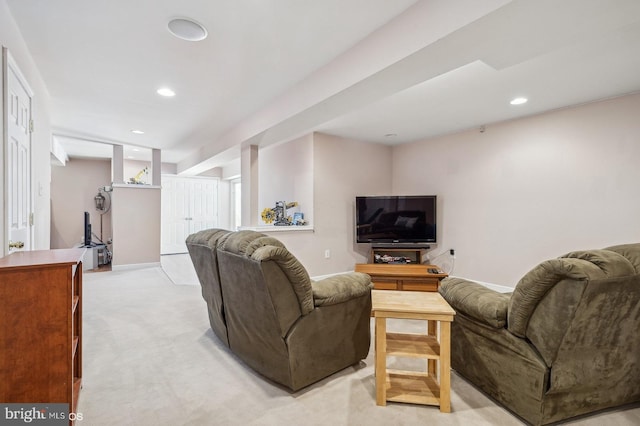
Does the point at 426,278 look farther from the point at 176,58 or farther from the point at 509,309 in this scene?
the point at 176,58

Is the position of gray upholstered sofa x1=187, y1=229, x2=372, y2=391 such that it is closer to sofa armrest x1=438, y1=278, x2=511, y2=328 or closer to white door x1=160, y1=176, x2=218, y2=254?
sofa armrest x1=438, y1=278, x2=511, y2=328

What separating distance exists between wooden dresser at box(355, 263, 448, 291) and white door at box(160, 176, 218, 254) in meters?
5.47

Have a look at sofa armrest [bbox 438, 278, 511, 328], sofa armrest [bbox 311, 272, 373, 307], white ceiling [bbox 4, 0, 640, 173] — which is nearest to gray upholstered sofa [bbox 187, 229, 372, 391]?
sofa armrest [bbox 311, 272, 373, 307]

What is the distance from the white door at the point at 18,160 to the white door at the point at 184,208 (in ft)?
18.2

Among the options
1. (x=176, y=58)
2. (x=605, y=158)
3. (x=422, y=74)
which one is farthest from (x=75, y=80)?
(x=605, y=158)

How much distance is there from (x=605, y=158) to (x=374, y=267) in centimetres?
288

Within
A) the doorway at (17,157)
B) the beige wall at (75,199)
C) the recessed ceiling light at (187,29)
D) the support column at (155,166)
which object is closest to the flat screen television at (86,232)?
the beige wall at (75,199)

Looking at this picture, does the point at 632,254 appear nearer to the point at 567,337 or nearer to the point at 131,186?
the point at 567,337

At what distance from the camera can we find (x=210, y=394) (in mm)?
1835

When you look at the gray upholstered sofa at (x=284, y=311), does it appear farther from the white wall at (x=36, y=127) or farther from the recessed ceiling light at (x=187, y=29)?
the recessed ceiling light at (x=187, y=29)

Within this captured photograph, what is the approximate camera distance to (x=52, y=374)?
1339 millimetres

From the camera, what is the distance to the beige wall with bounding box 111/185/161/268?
18.6 ft

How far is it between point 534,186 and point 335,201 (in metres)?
2.66

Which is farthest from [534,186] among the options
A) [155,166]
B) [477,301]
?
[155,166]
